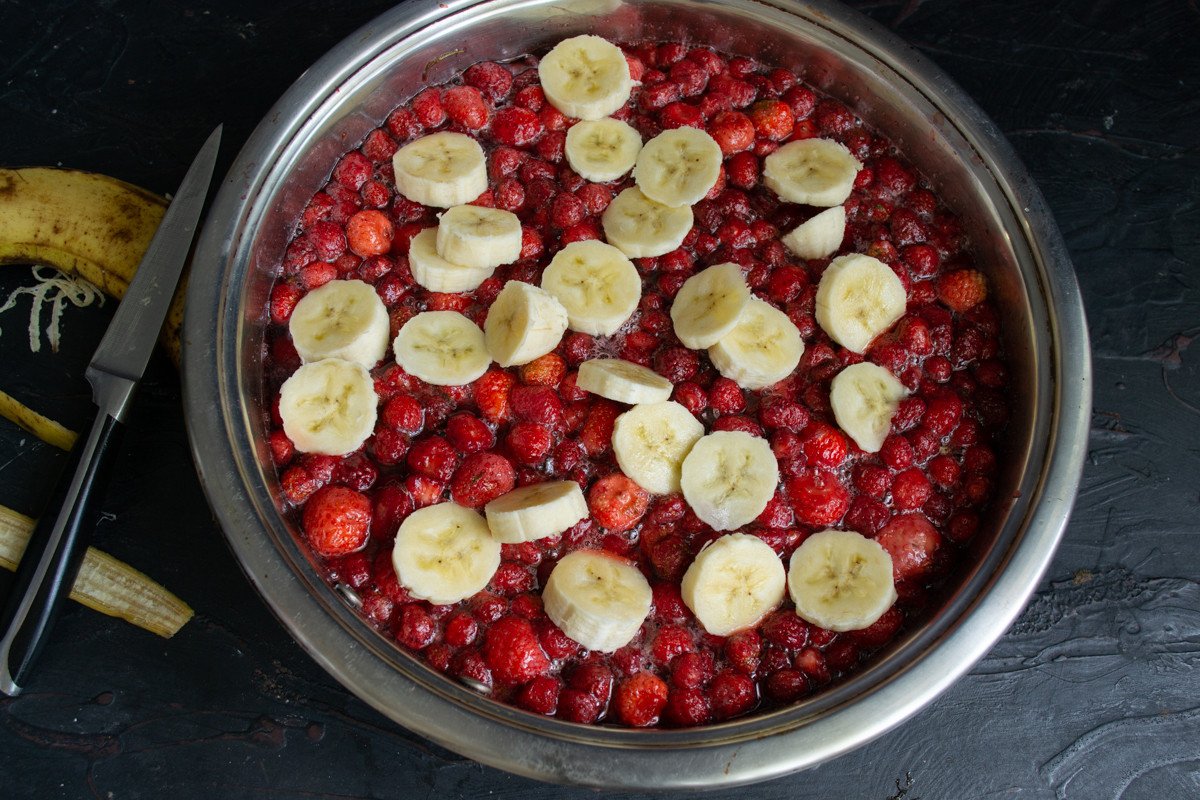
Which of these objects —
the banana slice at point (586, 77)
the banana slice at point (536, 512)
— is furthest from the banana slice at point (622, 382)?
the banana slice at point (586, 77)

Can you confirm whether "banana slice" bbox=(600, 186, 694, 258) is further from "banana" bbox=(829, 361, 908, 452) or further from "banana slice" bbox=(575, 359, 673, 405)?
"banana" bbox=(829, 361, 908, 452)

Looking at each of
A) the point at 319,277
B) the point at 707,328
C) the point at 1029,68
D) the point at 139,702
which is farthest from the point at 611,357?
the point at 1029,68

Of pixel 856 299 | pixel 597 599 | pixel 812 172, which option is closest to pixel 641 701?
pixel 597 599

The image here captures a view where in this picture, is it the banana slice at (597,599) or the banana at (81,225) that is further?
the banana at (81,225)

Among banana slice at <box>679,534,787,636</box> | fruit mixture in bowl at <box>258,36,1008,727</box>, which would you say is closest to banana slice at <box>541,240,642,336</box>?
fruit mixture in bowl at <box>258,36,1008,727</box>

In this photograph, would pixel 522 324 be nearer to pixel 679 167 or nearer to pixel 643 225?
pixel 643 225

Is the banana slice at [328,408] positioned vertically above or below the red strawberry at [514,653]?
above

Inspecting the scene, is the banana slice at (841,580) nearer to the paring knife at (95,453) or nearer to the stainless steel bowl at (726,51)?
the stainless steel bowl at (726,51)
